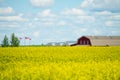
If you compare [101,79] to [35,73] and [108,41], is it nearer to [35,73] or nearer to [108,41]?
[35,73]

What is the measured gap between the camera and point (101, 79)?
1184 centimetres

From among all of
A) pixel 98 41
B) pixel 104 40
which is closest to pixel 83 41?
pixel 98 41

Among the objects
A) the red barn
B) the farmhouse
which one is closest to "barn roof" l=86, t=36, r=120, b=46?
the farmhouse

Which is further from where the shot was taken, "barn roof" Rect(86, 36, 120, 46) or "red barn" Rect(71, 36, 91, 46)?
"red barn" Rect(71, 36, 91, 46)

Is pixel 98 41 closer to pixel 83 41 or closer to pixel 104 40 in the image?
pixel 104 40

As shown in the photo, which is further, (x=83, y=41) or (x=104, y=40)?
(x=104, y=40)

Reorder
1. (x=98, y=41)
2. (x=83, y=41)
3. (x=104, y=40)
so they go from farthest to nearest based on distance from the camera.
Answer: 1. (x=104, y=40)
2. (x=83, y=41)
3. (x=98, y=41)

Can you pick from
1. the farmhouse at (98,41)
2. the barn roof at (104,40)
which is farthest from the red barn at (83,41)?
the barn roof at (104,40)

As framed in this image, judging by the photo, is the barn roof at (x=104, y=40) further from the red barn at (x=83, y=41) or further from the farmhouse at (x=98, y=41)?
the red barn at (x=83, y=41)

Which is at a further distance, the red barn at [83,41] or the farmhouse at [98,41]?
the red barn at [83,41]

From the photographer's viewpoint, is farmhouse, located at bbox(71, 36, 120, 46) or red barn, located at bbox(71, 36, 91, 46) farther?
red barn, located at bbox(71, 36, 91, 46)

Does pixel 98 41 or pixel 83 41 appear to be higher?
pixel 83 41

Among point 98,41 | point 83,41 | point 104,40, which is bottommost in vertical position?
point 98,41

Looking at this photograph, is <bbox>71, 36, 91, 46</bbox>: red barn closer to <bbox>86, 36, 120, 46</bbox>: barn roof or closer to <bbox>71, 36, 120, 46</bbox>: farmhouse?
<bbox>71, 36, 120, 46</bbox>: farmhouse
